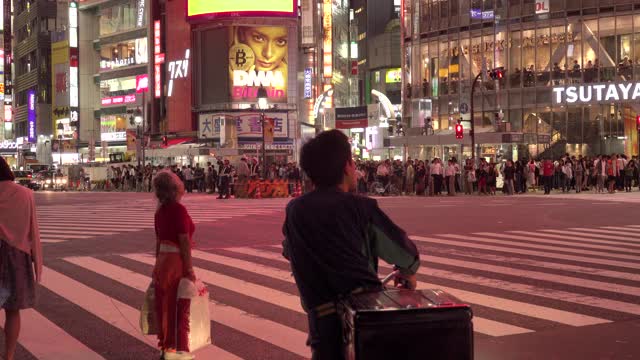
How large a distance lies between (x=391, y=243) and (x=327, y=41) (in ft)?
203

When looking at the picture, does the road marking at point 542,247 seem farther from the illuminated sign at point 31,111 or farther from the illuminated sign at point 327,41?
the illuminated sign at point 31,111

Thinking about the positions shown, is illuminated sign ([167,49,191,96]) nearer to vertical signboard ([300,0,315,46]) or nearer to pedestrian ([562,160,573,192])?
vertical signboard ([300,0,315,46])

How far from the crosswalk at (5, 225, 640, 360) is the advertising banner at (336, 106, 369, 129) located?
132 feet

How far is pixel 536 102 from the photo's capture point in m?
47.7

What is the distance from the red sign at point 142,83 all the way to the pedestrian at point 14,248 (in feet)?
208

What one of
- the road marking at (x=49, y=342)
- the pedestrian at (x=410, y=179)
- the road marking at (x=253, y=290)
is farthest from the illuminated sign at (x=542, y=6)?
the road marking at (x=49, y=342)

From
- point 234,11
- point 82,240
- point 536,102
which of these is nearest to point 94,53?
point 234,11

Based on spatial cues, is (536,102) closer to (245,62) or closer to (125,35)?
(245,62)

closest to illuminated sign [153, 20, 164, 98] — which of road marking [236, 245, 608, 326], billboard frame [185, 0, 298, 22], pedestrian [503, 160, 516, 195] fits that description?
billboard frame [185, 0, 298, 22]

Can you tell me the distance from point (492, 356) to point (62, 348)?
3.65 meters

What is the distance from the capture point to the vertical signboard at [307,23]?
6031 centimetres

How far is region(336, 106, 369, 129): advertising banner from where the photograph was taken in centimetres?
5494

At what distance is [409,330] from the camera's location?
3.22 m

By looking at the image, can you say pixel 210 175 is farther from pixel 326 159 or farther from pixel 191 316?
pixel 326 159
